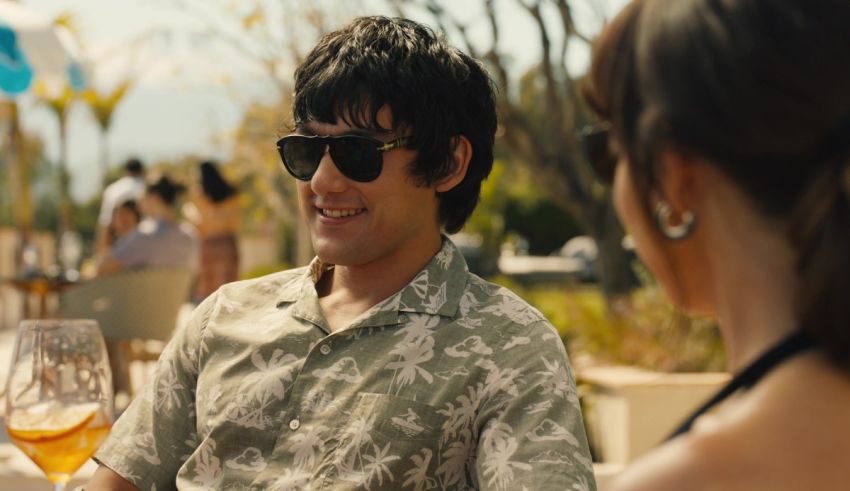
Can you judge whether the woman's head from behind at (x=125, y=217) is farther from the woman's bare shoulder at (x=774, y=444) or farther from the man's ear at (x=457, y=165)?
the woman's bare shoulder at (x=774, y=444)

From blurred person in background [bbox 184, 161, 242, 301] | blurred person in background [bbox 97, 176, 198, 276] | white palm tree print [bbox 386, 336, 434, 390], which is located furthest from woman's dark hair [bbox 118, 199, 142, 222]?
white palm tree print [bbox 386, 336, 434, 390]

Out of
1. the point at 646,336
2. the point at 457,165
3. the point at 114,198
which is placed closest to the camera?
the point at 457,165

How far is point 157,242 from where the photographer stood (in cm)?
852

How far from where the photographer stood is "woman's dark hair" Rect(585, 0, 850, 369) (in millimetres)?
1062

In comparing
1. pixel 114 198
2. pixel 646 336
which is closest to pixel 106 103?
pixel 114 198

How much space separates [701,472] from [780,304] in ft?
0.57

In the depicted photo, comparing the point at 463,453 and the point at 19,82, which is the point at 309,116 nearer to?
the point at 463,453

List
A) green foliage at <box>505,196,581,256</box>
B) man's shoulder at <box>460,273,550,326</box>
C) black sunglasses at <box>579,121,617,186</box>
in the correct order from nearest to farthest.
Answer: black sunglasses at <box>579,121,617,186</box>
man's shoulder at <box>460,273,550,326</box>
green foliage at <box>505,196,581,256</box>

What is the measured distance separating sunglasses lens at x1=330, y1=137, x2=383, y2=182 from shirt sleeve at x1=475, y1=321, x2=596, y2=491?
0.45m

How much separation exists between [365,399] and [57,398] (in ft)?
1.79

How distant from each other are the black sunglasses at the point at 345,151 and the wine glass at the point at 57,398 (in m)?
0.53

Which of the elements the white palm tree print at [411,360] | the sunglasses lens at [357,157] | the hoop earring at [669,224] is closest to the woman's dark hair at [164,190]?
the sunglasses lens at [357,157]

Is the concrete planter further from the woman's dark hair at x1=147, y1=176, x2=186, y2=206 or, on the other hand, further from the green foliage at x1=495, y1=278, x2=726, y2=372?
the woman's dark hair at x1=147, y1=176, x2=186, y2=206

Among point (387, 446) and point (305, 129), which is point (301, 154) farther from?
point (387, 446)
